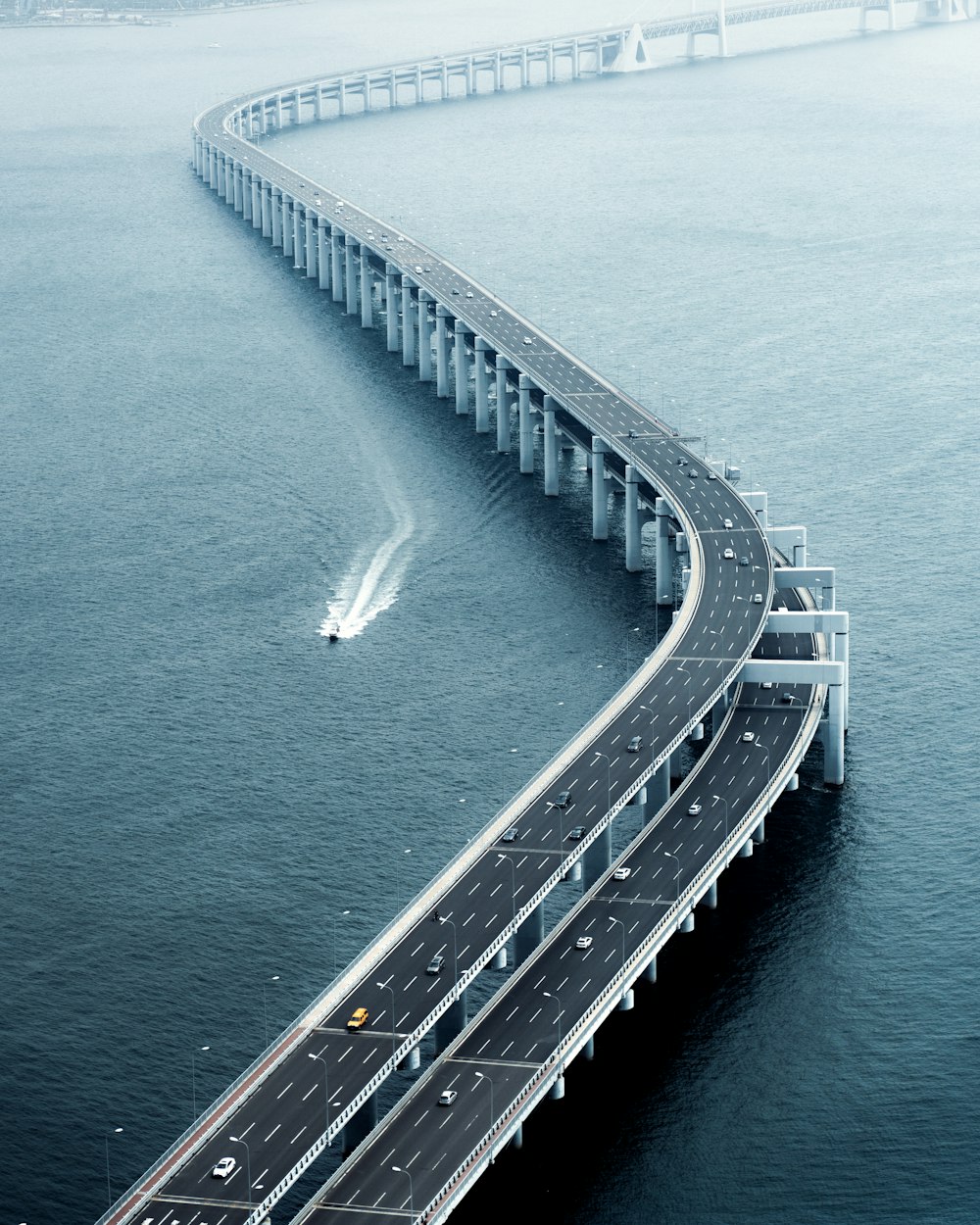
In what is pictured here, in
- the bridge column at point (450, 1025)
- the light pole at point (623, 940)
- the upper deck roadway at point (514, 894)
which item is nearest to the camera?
the upper deck roadway at point (514, 894)

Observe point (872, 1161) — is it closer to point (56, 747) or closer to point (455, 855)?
point (455, 855)

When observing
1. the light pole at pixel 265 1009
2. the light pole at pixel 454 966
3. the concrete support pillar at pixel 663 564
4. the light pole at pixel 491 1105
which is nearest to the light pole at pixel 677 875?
the light pole at pixel 454 966

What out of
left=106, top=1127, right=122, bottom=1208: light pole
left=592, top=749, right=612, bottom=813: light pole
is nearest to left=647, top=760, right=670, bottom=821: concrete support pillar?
left=592, top=749, right=612, bottom=813: light pole

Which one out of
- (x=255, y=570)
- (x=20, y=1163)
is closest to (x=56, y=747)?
(x=255, y=570)

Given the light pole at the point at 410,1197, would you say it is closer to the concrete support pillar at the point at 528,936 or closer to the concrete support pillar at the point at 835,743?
the concrete support pillar at the point at 528,936

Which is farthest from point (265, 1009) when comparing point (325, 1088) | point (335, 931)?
point (325, 1088)

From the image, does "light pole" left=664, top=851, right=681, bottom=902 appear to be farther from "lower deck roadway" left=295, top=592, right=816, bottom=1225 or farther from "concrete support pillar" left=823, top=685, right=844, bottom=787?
"concrete support pillar" left=823, top=685, right=844, bottom=787

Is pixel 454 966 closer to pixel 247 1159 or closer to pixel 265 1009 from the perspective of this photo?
pixel 265 1009
